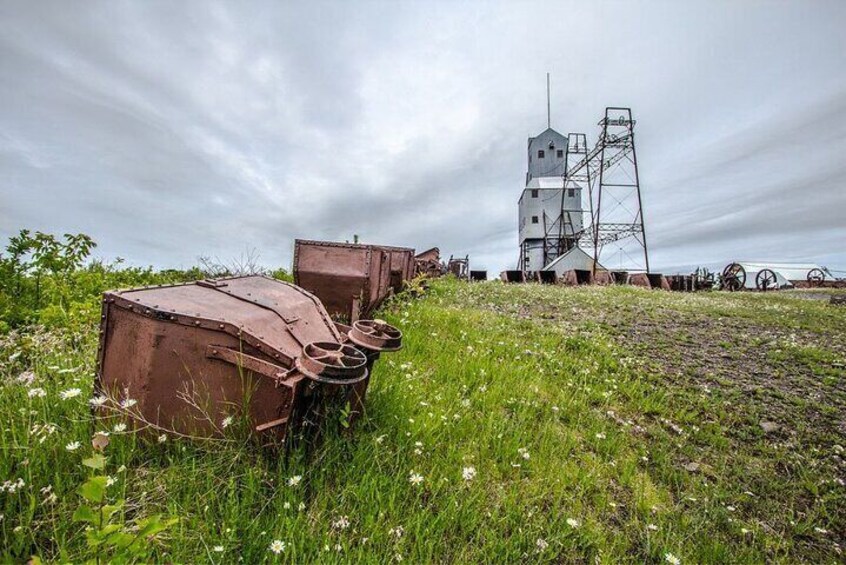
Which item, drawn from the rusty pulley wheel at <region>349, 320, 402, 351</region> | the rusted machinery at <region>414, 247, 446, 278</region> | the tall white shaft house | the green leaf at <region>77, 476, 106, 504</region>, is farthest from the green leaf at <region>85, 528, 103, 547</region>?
the tall white shaft house

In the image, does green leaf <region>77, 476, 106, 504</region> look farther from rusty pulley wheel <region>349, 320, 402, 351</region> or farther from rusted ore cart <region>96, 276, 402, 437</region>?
rusty pulley wheel <region>349, 320, 402, 351</region>

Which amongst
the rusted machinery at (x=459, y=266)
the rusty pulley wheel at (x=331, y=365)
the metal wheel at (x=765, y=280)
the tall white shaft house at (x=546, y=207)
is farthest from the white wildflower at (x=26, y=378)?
the tall white shaft house at (x=546, y=207)

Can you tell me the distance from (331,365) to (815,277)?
49907mm

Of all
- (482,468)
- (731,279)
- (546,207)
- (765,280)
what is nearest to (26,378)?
(482,468)

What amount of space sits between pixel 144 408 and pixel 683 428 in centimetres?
588

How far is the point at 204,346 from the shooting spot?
2.69 m

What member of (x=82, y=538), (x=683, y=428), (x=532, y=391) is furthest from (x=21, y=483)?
(x=683, y=428)

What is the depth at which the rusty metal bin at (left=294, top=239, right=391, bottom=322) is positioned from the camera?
7.18 metres

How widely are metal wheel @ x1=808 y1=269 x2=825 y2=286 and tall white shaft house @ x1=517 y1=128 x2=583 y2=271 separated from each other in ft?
66.4

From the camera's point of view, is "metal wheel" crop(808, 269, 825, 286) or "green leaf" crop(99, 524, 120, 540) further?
"metal wheel" crop(808, 269, 825, 286)

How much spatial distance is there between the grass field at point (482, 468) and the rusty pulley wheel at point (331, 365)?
2.19 ft

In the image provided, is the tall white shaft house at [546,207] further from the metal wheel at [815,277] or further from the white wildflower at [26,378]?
the white wildflower at [26,378]

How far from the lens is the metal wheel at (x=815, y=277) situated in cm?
3400

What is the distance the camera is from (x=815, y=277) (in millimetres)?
35875
